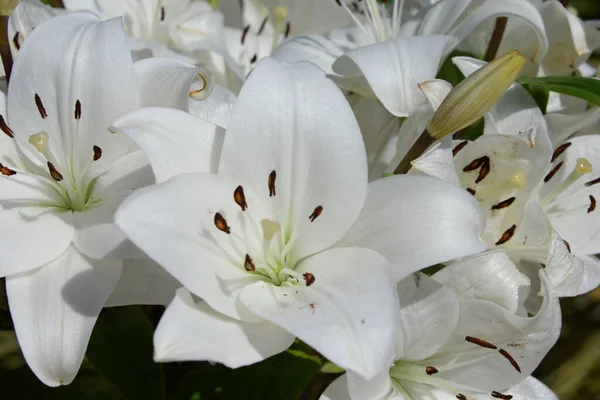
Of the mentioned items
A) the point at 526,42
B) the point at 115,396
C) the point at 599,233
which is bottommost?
the point at 115,396

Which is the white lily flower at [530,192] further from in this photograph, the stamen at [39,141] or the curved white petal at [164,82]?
the stamen at [39,141]

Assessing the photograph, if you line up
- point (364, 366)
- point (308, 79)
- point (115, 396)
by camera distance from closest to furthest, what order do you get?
point (364, 366) → point (308, 79) → point (115, 396)

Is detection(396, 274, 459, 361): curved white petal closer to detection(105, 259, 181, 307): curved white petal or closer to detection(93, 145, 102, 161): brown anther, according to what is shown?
detection(105, 259, 181, 307): curved white petal

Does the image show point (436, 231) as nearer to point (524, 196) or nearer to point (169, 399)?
point (524, 196)

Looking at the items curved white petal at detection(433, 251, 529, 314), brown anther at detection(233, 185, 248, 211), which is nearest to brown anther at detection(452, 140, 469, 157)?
curved white petal at detection(433, 251, 529, 314)

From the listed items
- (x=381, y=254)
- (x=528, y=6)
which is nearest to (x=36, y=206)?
(x=381, y=254)

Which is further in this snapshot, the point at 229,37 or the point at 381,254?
the point at 229,37

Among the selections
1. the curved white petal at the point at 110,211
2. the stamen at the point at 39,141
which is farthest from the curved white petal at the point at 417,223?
the stamen at the point at 39,141

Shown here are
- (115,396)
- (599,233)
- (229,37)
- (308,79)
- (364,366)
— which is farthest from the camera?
(229,37)
